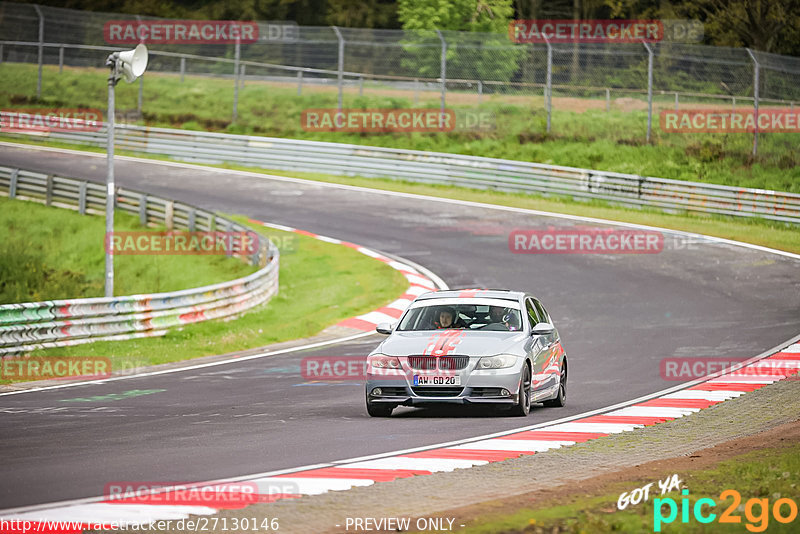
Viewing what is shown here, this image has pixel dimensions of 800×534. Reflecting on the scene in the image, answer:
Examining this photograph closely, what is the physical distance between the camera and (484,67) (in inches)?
1481

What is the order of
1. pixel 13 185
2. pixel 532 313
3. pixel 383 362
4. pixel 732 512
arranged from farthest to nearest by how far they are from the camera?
pixel 13 185, pixel 532 313, pixel 383 362, pixel 732 512

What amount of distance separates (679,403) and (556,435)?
9.54ft

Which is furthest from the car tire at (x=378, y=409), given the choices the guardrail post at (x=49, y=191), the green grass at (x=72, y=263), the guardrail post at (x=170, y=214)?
the guardrail post at (x=49, y=191)

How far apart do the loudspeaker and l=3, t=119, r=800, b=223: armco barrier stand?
58.2ft

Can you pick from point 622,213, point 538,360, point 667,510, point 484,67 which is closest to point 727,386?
point 538,360

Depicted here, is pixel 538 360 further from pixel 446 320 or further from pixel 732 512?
pixel 732 512

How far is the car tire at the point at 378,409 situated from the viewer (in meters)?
12.3

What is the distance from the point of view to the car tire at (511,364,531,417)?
1226 cm

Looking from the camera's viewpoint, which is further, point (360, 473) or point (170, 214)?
point (170, 214)

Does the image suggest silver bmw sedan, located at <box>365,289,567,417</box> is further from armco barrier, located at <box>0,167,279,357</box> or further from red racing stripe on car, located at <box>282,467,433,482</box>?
armco barrier, located at <box>0,167,279,357</box>

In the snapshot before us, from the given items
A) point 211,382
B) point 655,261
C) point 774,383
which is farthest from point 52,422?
point 655,261

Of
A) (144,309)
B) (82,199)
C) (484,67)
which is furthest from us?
(484,67)

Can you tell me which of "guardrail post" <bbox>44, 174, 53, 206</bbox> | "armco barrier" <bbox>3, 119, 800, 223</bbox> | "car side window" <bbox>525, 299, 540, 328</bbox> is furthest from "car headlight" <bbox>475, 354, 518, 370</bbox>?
"guardrail post" <bbox>44, 174, 53, 206</bbox>

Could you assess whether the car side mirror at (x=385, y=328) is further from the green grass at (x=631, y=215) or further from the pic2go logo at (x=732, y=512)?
the green grass at (x=631, y=215)
